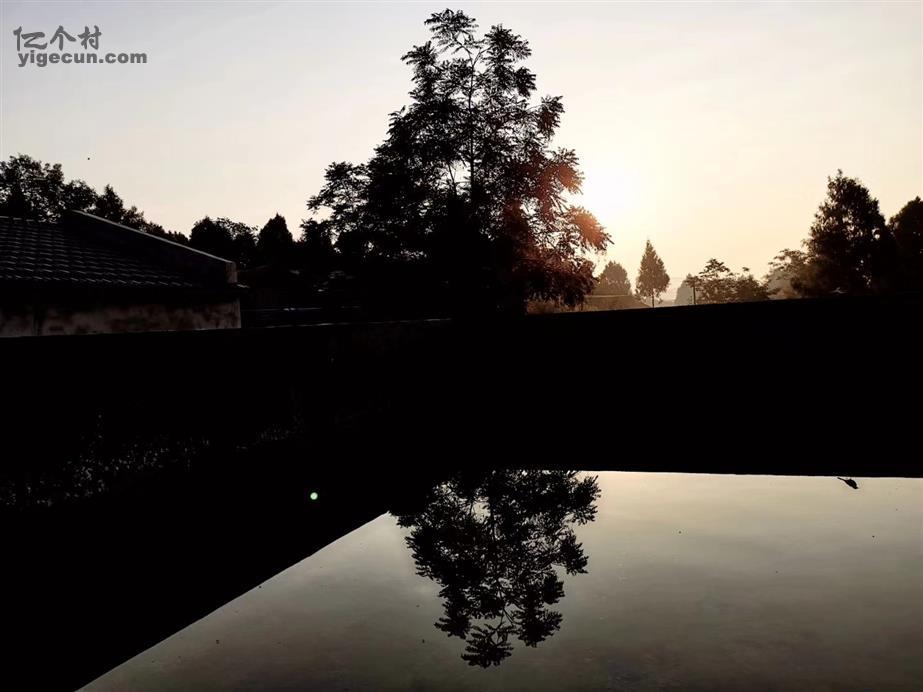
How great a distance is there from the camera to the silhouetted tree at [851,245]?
51.2 metres

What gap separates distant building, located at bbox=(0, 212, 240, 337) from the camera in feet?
34.7

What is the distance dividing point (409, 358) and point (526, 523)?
5312mm

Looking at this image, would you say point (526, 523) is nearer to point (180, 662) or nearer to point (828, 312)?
point (180, 662)

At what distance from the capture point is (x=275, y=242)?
68.6 metres

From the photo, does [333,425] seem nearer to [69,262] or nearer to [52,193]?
[69,262]

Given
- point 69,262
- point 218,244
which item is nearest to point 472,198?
point 69,262

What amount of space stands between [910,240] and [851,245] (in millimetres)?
11623

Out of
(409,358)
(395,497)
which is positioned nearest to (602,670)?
(395,497)

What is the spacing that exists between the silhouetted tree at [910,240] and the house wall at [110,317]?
5483 centimetres

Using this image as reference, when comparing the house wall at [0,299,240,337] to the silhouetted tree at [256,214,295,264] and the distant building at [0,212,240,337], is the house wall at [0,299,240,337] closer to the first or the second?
the distant building at [0,212,240,337]

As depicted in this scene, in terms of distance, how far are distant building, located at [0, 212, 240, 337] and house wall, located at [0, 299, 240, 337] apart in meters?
0.02

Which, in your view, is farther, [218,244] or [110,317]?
[218,244]

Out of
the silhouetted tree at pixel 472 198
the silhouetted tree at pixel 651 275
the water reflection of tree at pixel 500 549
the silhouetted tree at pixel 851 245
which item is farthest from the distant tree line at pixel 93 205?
the silhouetted tree at pixel 651 275

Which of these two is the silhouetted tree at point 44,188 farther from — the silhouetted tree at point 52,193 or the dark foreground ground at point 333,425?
the dark foreground ground at point 333,425
